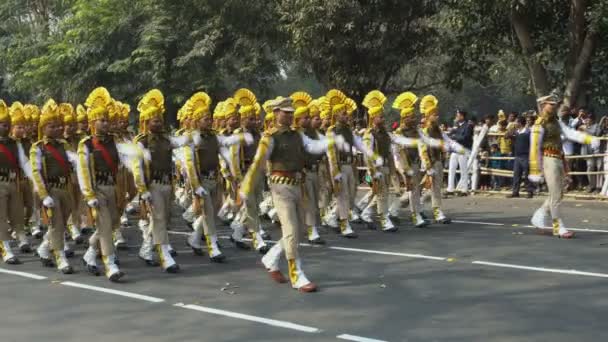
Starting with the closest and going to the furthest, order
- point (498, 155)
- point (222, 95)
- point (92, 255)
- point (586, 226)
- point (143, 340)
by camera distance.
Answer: point (143, 340), point (92, 255), point (586, 226), point (498, 155), point (222, 95)

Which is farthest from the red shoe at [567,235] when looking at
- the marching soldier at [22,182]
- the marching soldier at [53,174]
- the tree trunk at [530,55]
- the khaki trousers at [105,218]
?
the tree trunk at [530,55]

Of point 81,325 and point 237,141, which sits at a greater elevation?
point 237,141

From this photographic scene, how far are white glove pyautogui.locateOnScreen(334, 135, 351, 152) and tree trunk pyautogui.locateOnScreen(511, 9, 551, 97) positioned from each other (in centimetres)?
925

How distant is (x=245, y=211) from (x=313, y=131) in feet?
5.38

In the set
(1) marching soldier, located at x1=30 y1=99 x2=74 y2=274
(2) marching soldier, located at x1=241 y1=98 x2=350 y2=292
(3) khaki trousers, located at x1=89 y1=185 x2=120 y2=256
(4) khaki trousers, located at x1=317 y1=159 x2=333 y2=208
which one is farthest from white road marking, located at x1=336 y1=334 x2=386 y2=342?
(4) khaki trousers, located at x1=317 y1=159 x2=333 y2=208

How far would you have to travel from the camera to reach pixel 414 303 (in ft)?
27.5

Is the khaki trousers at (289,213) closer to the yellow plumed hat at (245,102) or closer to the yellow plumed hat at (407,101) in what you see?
the yellow plumed hat at (245,102)

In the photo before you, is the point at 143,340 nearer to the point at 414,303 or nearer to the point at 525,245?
the point at 414,303

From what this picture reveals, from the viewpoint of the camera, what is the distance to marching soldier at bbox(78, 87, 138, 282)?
10000 mm

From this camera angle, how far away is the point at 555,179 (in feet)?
40.2

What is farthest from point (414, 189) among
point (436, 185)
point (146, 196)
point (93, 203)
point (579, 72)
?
point (579, 72)

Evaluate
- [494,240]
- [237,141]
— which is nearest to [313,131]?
[237,141]

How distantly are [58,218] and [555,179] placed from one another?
671 centimetres

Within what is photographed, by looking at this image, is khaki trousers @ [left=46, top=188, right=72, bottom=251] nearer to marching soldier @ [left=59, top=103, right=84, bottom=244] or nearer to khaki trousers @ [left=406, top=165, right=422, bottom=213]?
marching soldier @ [left=59, top=103, right=84, bottom=244]
